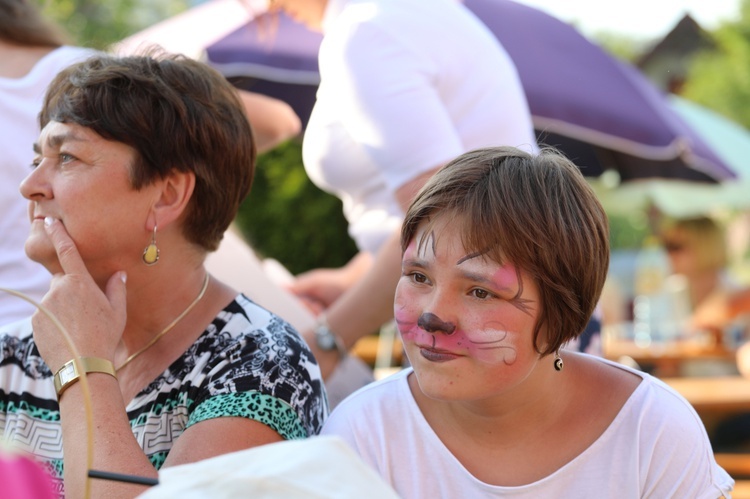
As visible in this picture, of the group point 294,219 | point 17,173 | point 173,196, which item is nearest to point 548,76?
point 17,173

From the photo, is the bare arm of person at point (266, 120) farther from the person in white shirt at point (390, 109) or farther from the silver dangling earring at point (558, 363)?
the silver dangling earring at point (558, 363)

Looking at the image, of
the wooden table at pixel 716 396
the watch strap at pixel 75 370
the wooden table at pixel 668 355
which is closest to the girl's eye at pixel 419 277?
the watch strap at pixel 75 370

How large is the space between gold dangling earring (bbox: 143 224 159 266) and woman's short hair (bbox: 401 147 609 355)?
629mm

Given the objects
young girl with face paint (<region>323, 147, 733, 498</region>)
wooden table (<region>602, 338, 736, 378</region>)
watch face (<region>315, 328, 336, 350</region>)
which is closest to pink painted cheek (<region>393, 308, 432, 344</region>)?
young girl with face paint (<region>323, 147, 733, 498</region>)

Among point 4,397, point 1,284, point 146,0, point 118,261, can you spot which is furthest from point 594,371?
point 146,0

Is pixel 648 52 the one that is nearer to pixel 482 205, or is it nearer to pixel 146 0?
pixel 146 0

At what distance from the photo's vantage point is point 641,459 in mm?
1661

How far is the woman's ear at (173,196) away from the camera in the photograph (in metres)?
2.01

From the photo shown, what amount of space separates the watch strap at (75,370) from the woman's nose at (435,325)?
611mm

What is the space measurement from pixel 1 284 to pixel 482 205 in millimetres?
1422

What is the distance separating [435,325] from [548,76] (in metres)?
3.90

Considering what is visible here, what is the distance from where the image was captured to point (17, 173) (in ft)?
7.98

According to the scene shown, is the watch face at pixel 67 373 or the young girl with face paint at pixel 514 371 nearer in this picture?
the young girl with face paint at pixel 514 371

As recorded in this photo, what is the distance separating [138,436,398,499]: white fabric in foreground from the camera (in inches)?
35.5
